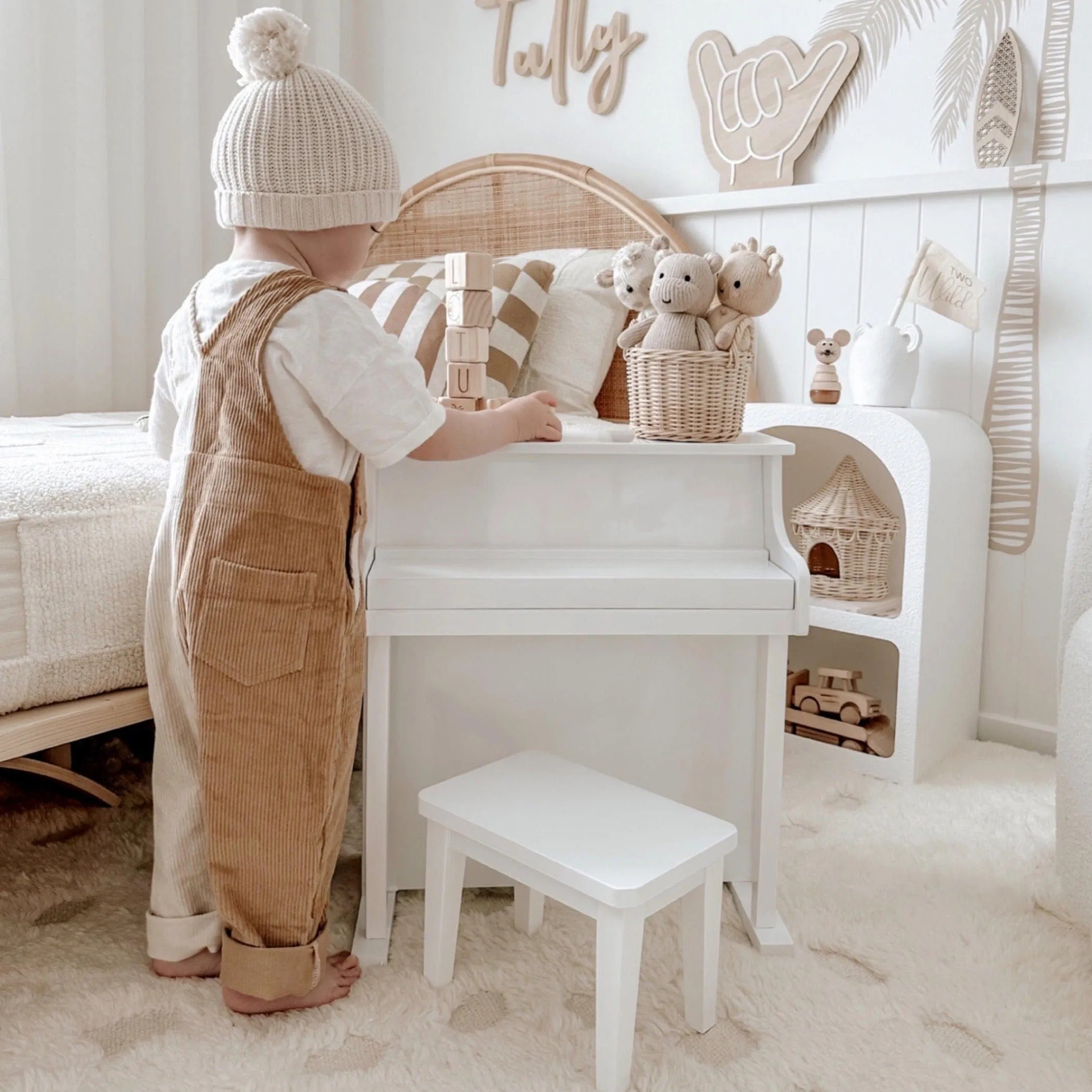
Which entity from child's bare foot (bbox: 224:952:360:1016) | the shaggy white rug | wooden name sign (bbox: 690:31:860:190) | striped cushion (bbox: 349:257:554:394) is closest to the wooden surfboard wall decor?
→ wooden name sign (bbox: 690:31:860:190)

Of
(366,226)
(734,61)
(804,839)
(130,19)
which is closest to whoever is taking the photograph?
(366,226)

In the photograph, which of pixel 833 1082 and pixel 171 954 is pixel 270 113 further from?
pixel 833 1082

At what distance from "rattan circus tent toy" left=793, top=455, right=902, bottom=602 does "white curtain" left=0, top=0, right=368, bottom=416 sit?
1614 millimetres

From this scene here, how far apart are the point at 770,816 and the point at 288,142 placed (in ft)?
3.28

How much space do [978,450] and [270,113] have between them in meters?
1.44

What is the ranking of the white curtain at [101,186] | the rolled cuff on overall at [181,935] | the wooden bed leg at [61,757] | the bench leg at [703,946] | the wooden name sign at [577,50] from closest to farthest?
the bench leg at [703,946] < the rolled cuff on overall at [181,935] < the wooden bed leg at [61,757] < the white curtain at [101,186] < the wooden name sign at [577,50]

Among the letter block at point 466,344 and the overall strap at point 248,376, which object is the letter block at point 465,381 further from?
the overall strap at point 248,376

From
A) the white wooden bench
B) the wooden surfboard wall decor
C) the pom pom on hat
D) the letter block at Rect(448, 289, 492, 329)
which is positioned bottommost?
the white wooden bench

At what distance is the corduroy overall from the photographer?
1117mm

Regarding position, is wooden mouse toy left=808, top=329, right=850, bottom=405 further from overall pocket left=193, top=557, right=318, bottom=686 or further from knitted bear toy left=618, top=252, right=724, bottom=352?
overall pocket left=193, top=557, right=318, bottom=686

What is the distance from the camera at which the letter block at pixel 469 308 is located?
133 centimetres

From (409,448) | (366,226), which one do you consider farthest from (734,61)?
(409,448)

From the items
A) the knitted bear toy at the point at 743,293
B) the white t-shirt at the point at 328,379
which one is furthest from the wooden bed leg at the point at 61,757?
the knitted bear toy at the point at 743,293

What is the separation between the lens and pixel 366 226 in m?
1.20
